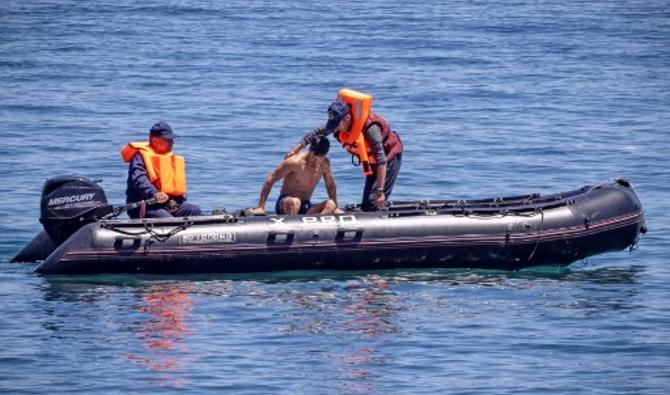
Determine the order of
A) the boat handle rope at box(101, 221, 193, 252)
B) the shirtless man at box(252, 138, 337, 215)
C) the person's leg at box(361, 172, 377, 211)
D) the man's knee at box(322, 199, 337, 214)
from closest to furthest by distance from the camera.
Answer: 1. the boat handle rope at box(101, 221, 193, 252)
2. the shirtless man at box(252, 138, 337, 215)
3. the man's knee at box(322, 199, 337, 214)
4. the person's leg at box(361, 172, 377, 211)

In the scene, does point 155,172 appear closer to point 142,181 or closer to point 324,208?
point 142,181

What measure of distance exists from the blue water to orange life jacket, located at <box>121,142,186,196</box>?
0.94 meters

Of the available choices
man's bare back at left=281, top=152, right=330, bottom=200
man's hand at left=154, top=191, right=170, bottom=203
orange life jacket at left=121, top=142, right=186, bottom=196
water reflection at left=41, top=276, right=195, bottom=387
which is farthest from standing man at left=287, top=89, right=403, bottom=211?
water reflection at left=41, top=276, right=195, bottom=387

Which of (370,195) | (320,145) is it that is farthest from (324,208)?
(320,145)

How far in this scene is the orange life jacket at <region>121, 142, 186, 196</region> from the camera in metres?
14.9

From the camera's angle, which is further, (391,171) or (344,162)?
(344,162)

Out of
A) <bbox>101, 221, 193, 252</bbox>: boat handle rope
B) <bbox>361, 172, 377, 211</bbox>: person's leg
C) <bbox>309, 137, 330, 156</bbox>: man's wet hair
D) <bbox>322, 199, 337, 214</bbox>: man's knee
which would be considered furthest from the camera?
<bbox>361, 172, 377, 211</bbox>: person's leg

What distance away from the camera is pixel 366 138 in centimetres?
1532

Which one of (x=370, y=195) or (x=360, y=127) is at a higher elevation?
(x=360, y=127)

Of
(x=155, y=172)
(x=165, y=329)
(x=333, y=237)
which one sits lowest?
(x=165, y=329)

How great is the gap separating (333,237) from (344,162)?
6897 millimetres

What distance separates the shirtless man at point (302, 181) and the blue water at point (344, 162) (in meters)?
0.69

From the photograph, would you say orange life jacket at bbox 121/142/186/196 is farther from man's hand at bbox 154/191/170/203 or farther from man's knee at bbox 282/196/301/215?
A: man's knee at bbox 282/196/301/215

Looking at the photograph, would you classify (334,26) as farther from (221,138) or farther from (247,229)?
(247,229)
